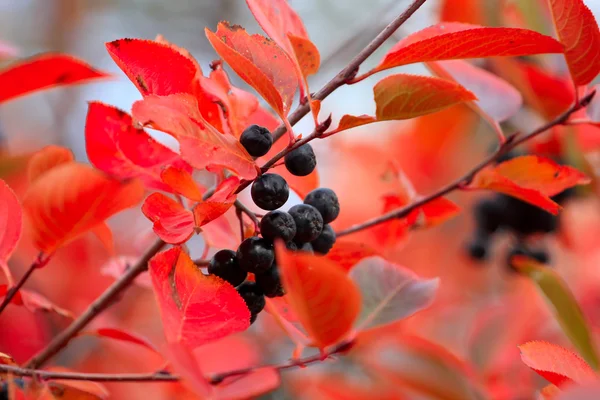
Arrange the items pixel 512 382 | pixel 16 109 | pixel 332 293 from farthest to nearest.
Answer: pixel 16 109 → pixel 512 382 → pixel 332 293

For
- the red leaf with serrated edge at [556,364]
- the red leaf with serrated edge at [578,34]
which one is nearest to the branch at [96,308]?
the red leaf with serrated edge at [556,364]

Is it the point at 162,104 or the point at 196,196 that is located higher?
→ the point at 162,104

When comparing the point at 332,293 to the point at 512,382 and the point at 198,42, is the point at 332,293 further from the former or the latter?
the point at 198,42

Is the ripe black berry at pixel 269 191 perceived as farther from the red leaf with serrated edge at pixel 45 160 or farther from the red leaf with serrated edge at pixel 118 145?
the red leaf with serrated edge at pixel 45 160

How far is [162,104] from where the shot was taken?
50 centimetres

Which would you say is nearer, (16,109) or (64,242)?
(64,242)

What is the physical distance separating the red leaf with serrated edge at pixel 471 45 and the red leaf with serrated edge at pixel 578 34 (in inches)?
1.9

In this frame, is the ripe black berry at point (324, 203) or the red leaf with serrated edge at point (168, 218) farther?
the ripe black berry at point (324, 203)

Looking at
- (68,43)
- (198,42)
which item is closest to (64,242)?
(68,43)

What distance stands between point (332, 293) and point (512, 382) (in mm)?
893

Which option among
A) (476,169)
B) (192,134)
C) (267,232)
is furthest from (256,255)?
(476,169)

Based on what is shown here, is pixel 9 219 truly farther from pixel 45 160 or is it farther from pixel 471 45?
pixel 471 45

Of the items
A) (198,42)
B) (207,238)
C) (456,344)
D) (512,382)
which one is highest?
(207,238)

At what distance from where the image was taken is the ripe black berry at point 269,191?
0.56 meters
